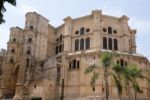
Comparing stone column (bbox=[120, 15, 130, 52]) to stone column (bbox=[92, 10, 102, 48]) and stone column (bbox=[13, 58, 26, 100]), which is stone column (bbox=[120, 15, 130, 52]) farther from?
stone column (bbox=[13, 58, 26, 100])

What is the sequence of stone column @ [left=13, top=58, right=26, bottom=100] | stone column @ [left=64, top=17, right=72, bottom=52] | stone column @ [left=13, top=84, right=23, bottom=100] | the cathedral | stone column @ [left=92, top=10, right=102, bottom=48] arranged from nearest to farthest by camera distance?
the cathedral, stone column @ [left=13, top=84, right=23, bottom=100], stone column @ [left=13, top=58, right=26, bottom=100], stone column @ [left=92, top=10, right=102, bottom=48], stone column @ [left=64, top=17, right=72, bottom=52]

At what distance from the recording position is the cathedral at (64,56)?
41.4m

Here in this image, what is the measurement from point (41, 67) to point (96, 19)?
15.0 meters

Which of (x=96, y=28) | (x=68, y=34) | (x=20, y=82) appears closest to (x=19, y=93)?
(x=20, y=82)

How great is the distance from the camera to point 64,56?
145 feet

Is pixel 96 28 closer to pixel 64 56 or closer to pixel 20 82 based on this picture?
pixel 64 56

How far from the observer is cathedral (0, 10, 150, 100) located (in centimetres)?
4138

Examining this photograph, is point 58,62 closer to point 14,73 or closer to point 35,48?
point 35,48

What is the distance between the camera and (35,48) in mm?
51906

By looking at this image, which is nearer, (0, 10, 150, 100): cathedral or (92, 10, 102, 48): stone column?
(0, 10, 150, 100): cathedral

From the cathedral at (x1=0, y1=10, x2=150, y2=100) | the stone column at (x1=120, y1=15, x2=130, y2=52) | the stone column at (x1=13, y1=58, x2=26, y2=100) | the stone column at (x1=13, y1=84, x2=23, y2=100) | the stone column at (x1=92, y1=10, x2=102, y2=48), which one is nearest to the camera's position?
the cathedral at (x1=0, y1=10, x2=150, y2=100)

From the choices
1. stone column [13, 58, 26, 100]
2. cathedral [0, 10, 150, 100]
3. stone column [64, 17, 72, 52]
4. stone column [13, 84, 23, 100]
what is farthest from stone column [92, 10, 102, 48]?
stone column [13, 84, 23, 100]

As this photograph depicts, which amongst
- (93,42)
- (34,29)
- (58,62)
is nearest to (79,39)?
(93,42)

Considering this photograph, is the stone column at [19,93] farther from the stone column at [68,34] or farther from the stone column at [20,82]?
the stone column at [68,34]
